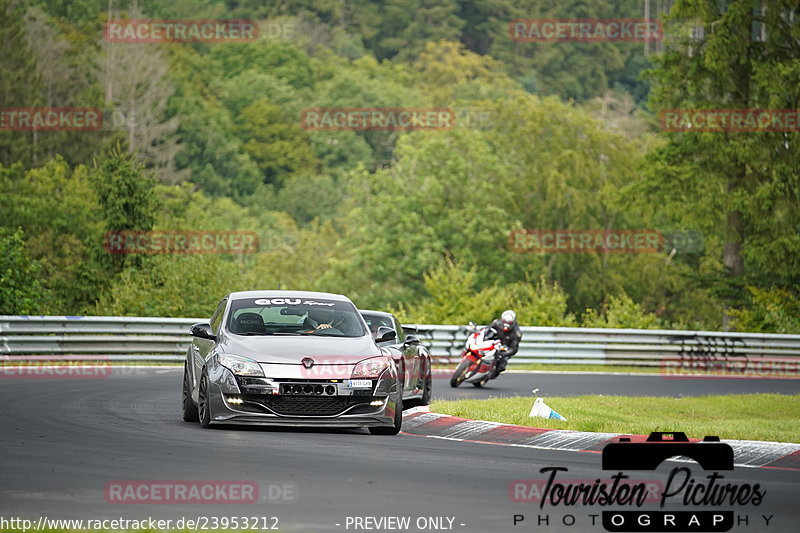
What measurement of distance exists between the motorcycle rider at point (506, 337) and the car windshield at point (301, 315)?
31.2 feet

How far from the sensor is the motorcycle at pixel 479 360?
26.7m

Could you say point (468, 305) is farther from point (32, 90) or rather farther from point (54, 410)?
point (32, 90)

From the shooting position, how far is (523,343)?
1428 inches

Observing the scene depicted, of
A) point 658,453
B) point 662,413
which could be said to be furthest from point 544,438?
point 662,413

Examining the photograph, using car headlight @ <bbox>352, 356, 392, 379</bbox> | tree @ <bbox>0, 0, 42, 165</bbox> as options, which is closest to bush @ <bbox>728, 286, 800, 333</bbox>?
car headlight @ <bbox>352, 356, 392, 379</bbox>

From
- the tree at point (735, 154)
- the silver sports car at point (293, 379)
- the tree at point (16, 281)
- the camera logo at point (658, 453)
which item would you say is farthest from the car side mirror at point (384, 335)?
the tree at point (735, 154)

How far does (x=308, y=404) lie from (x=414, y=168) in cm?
5988

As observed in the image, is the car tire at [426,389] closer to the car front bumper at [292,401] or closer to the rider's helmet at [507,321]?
the rider's helmet at [507,321]

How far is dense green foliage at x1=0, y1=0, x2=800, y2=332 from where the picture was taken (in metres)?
49.2

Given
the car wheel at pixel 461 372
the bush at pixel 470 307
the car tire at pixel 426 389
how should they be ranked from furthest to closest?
the bush at pixel 470 307, the car wheel at pixel 461 372, the car tire at pixel 426 389

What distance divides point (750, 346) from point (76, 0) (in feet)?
A: 349

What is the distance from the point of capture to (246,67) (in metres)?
143

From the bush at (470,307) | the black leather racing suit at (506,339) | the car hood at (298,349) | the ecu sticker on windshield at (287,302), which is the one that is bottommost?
the bush at (470,307)

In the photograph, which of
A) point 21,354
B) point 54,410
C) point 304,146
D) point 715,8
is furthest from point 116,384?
point 304,146
